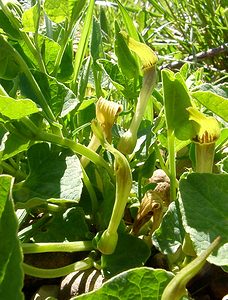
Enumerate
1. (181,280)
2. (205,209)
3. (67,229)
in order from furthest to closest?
1. (67,229)
2. (205,209)
3. (181,280)

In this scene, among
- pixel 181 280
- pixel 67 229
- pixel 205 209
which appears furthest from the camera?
pixel 67 229

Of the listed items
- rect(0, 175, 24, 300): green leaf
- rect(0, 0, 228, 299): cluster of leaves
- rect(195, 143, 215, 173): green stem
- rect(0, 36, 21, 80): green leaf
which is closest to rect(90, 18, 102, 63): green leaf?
rect(0, 0, 228, 299): cluster of leaves

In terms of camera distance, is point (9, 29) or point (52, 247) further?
point (9, 29)

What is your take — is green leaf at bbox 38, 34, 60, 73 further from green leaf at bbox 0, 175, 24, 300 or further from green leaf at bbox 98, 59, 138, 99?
green leaf at bbox 0, 175, 24, 300

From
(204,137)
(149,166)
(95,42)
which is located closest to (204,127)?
(204,137)

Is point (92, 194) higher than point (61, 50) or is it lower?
lower

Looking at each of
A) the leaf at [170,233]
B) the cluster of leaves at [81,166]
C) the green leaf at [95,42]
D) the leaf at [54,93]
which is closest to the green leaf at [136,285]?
the cluster of leaves at [81,166]

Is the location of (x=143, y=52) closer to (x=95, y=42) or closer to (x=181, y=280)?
(x=95, y=42)
